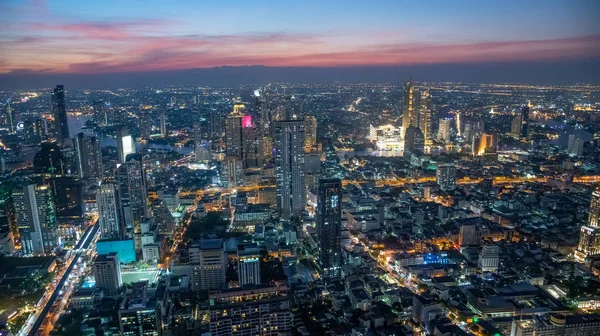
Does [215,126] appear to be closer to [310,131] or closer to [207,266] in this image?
[310,131]

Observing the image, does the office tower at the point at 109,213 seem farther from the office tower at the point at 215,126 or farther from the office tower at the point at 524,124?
the office tower at the point at 524,124

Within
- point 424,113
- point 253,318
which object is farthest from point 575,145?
point 253,318

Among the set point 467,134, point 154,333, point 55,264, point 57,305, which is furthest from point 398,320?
point 467,134

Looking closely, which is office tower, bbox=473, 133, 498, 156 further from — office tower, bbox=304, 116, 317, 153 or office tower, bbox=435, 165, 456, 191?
office tower, bbox=304, 116, 317, 153

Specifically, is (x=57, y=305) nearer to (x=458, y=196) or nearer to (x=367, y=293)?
(x=367, y=293)

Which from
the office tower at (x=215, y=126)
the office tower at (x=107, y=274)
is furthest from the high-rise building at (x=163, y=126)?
the office tower at (x=107, y=274)

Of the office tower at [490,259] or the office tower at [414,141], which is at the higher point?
the office tower at [414,141]
